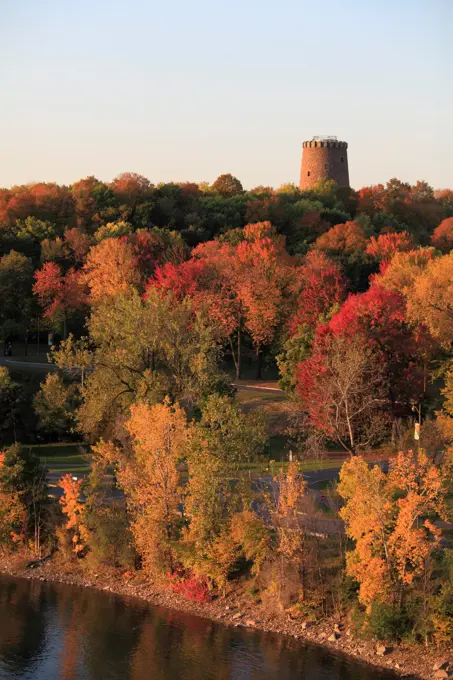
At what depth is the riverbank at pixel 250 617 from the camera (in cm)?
3888

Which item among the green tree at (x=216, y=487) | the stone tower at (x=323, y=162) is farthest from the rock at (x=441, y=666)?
the stone tower at (x=323, y=162)

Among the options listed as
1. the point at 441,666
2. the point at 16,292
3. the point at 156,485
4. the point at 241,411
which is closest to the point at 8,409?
the point at 241,411

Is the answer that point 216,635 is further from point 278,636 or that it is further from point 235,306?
point 235,306

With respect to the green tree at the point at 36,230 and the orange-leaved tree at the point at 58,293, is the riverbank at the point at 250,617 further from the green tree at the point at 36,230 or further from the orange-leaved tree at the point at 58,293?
the green tree at the point at 36,230

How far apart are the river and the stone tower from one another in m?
101

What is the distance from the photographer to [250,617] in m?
43.2

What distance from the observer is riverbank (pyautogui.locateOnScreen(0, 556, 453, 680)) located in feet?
128

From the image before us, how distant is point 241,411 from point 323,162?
84.1m

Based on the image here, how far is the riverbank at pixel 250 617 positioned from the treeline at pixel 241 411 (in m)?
0.59

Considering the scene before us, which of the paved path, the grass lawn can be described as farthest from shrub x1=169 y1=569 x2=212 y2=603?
the paved path

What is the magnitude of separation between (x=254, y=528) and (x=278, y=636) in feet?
16.2

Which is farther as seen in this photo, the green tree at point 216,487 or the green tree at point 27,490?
the green tree at point 27,490

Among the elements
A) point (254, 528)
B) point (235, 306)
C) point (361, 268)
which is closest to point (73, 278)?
point (235, 306)

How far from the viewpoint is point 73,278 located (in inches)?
3428
